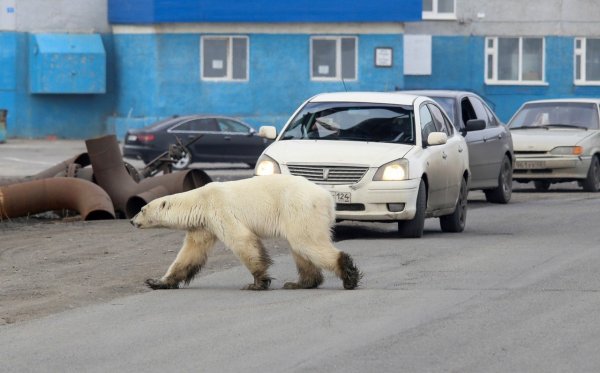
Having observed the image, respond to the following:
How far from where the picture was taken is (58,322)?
1006 cm

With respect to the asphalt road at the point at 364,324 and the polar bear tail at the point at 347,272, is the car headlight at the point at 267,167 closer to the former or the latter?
the asphalt road at the point at 364,324

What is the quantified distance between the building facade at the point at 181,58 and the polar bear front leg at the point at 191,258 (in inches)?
1132

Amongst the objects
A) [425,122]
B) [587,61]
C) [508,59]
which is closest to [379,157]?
[425,122]

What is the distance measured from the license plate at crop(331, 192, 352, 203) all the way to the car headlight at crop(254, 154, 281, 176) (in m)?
0.70

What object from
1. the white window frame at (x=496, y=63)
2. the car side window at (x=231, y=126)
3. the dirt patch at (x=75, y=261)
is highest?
the white window frame at (x=496, y=63)

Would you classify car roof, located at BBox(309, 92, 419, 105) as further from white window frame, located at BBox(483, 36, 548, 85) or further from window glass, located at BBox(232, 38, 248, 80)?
white window frame, located at BBox(483, 36, 548, 85)

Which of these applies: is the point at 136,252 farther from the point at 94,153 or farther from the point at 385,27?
the point at 385,27

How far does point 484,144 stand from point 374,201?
6.40 m

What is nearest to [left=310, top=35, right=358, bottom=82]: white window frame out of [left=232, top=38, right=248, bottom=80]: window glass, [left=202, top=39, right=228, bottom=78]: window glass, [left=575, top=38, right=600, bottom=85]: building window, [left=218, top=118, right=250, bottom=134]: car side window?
[left=232, top=38, right=248, bottom=80]: window glass

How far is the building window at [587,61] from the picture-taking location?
45500mm

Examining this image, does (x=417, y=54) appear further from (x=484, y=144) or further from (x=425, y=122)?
(x=425, y=122)

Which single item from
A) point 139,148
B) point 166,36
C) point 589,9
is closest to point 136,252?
point 139,148

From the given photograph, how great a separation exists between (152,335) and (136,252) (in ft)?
18.2

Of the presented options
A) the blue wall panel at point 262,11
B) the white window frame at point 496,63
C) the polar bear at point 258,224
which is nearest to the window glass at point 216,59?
the blue wall panel at point 262,11
